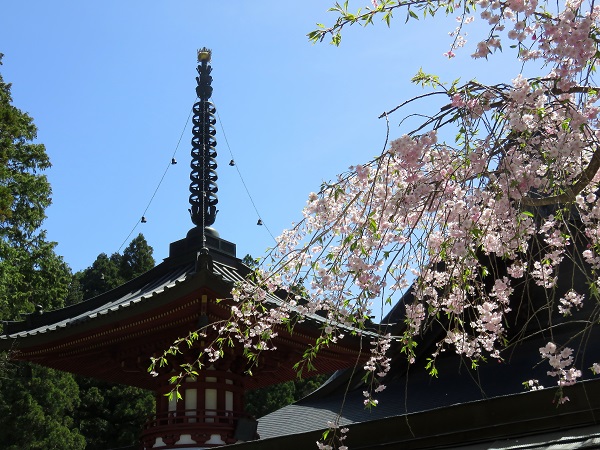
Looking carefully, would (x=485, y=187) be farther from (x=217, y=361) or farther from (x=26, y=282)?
(x=26, y=282)

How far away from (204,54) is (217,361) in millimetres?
4468

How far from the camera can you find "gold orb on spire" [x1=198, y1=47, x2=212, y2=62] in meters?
10.8

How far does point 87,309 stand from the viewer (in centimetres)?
1011

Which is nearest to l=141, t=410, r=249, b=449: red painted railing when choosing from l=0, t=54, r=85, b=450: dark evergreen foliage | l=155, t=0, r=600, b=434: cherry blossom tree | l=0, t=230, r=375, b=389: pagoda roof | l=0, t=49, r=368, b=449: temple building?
l=0, t=49, r=368, b=449: temple building

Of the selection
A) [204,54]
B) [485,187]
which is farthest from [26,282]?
[485,187]

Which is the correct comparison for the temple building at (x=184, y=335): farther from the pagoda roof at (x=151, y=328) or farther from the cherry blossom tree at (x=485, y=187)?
the cherry blossom tree at (x=485, y=187)

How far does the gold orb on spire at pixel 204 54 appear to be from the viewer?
1083cm

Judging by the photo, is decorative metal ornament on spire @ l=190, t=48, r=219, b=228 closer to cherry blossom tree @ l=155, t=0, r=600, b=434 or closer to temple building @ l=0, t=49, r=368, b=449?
temple building @ l=0, t=49, r=368, b=449

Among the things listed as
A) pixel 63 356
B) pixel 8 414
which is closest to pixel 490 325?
pixel 63 356

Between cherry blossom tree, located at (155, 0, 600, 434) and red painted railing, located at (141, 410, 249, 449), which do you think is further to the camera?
red painted railing, located at (141, 410, 249, 449)

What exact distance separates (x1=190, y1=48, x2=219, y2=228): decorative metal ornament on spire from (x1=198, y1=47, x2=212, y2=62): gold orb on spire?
0.22m

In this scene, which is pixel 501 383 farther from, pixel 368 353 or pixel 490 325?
pixel 490 325

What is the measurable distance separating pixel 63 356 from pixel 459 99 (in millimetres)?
7040

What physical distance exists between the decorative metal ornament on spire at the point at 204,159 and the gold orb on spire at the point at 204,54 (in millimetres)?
221
